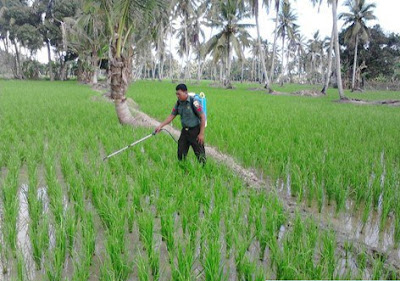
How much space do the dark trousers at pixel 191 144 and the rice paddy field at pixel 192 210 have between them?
0.48 feet

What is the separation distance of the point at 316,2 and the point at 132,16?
12.8 metres

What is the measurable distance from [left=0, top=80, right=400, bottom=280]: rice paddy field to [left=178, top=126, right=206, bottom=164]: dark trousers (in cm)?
15

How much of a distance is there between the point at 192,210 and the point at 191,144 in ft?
5.34

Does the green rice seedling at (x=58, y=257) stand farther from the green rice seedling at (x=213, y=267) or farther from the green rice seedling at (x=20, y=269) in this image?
the green rice seedling at (x=213, y=267)

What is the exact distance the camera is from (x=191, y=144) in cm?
428

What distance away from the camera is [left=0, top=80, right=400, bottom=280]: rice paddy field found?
205 centimetres

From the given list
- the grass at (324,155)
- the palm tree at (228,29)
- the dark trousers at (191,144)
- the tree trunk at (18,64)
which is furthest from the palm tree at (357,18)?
the tree trunk at (18,64)

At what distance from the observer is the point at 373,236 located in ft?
8.91

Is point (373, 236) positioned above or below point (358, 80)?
below

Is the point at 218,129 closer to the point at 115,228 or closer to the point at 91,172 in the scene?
the point at 91,172

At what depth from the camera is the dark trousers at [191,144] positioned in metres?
4.18

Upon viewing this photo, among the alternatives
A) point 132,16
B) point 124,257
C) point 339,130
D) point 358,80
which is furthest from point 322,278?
point 358,80

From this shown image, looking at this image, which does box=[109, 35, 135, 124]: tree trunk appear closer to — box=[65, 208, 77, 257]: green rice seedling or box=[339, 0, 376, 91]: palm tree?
box=[65, 208, 77, 257]: green rice seedling

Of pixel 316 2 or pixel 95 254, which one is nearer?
pixel 95 254
